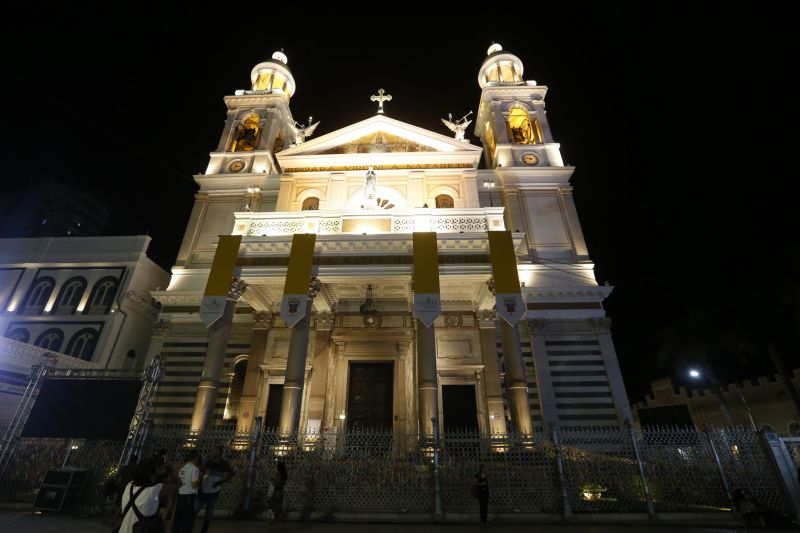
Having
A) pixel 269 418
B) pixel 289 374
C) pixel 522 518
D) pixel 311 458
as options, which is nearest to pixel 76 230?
pixel 269 418

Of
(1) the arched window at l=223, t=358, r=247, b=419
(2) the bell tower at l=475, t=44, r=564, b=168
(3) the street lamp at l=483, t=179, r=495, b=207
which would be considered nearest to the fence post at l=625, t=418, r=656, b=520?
(3) the street lamp at l=483, t=179, r=495, b=207

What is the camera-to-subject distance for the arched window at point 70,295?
68.0 ft

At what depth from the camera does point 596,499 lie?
878 cm

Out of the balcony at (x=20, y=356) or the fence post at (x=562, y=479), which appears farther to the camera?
the balcony at (x=20, y=356)

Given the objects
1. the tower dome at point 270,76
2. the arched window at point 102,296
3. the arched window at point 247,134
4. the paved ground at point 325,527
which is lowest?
the paved ground at point 325,527

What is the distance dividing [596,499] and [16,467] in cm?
1333

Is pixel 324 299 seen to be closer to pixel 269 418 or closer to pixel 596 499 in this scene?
pixel 269 418

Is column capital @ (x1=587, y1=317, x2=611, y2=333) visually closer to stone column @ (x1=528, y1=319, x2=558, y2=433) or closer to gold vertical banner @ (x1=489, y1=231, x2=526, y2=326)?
stone column @ (x1=528, y1=319, x2=558, y2=433)

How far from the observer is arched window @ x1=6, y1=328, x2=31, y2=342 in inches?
795

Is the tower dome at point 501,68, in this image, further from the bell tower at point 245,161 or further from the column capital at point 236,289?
the column capital at point 236,289

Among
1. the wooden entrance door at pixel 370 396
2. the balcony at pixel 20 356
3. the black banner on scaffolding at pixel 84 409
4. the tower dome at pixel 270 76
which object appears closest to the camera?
the black banner on scaffolding at pixel 84 409

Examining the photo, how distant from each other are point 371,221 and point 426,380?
6504mm

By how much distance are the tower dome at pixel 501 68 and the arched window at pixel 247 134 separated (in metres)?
15.0

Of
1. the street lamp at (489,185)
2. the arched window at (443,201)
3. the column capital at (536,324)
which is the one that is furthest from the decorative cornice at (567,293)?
the street lamp at (489,185)
